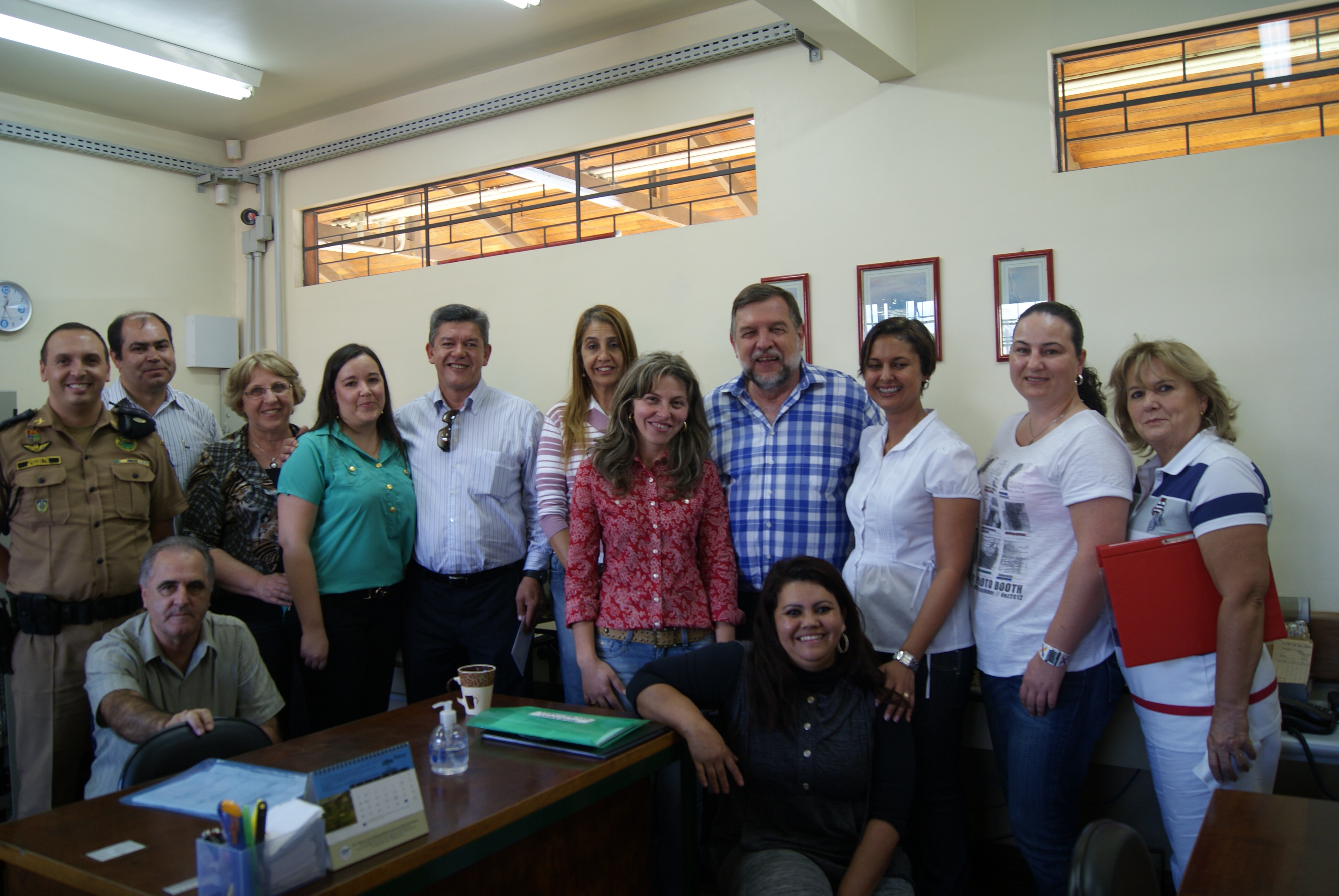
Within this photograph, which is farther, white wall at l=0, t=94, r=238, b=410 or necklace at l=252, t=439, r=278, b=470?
white wall at l=0, t=94, r=238, b=410

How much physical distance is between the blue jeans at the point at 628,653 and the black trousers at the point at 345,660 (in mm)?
896

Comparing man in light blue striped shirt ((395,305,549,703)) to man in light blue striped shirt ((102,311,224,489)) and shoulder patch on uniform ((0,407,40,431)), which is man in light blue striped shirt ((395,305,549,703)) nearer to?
man in light blue striped shirt ((102,311,224,489))

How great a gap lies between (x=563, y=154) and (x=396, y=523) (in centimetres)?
245

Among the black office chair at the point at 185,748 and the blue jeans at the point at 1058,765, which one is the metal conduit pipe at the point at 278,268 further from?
the blue jeans at the point at 1058,765

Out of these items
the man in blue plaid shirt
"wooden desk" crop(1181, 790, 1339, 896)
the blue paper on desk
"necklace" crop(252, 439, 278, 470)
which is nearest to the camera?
"wooden desk" crop(1181, 790, 1339, 896)

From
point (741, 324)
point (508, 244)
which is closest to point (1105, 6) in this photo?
point (741, 324)

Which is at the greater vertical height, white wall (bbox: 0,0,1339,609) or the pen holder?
white wall (bbox: 0,0,1339,609)

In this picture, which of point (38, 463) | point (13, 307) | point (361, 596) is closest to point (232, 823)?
point (361, 596)

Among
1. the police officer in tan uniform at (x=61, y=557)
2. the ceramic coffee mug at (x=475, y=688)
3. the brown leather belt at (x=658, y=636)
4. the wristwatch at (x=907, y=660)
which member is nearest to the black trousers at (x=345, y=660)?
the police officer in tan uniform at (x=61, y=557)

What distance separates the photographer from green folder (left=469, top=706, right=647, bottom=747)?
1.86m

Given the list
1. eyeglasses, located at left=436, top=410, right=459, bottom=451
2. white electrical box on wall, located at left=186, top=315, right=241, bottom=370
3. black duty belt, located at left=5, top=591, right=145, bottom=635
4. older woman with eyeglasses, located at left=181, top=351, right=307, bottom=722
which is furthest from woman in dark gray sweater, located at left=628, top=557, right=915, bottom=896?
white electrical box on wall, located at left=186, top=315, right=241, bottom=370

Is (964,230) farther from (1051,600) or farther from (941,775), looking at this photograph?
(941,775)

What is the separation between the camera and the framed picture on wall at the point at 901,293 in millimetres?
3480

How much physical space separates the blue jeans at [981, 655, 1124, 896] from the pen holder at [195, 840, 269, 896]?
1691mm
